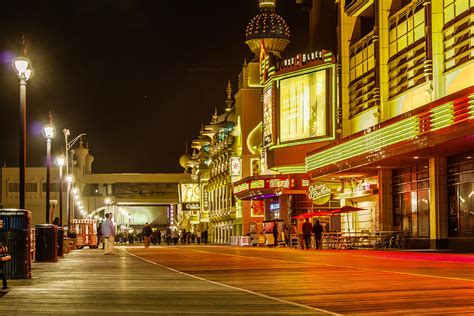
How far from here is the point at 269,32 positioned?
9206 centimetres

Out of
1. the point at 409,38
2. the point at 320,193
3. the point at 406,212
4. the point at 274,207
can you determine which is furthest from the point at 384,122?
the point at 274,207

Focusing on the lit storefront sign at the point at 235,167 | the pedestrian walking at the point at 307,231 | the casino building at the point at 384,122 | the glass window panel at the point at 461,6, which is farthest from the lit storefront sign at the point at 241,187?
the glass window panel at the point at 461,6

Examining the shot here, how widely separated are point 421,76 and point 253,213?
55.5 metres

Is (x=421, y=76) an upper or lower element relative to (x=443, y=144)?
upper

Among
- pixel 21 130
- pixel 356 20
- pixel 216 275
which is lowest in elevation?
pixel 216 275

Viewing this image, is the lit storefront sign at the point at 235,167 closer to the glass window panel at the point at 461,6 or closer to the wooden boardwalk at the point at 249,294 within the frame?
the glass window panel at the point at 461,6

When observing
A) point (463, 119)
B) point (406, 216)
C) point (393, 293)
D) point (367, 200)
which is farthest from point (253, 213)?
point (393, 293)

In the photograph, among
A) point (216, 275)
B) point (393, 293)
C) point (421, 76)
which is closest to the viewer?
point (393, 293)

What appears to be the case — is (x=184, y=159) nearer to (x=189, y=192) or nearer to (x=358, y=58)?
(x=189, y=192)

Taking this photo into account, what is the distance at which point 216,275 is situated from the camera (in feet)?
70.0

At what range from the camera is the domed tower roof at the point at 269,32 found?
92188 mm

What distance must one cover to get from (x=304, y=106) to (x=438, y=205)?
20.7m

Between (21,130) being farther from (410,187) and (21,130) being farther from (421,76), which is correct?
(410,187)

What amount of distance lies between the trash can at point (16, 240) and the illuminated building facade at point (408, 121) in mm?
20463
